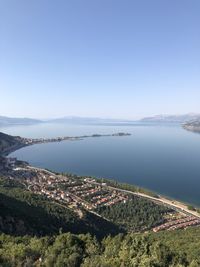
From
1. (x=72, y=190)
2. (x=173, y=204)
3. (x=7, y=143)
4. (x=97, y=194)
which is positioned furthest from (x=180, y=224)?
(x=7, y=143)

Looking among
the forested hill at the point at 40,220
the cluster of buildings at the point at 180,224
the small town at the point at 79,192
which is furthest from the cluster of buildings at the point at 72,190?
the cluster of buildings at the point at 180,224

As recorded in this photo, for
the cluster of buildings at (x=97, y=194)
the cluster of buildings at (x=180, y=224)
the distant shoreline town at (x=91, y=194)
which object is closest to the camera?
the cluster of buildings at (x=180, y=224)

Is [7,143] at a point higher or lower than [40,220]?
higher

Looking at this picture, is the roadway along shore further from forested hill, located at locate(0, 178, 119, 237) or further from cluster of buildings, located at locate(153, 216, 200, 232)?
forested hill, located at locate(0, 178, 119, 237)

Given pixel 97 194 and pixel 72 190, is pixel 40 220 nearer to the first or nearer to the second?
pixel 97 194

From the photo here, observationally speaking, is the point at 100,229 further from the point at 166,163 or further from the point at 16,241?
the point at 166,163

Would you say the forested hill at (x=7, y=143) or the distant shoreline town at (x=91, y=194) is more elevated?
the forested hill at (x=7, y=143)

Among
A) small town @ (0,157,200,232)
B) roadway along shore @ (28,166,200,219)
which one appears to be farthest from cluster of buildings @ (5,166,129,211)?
roadway along shore @ (28,166,200,219)

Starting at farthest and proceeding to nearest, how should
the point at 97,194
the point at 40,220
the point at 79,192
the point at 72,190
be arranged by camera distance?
the point at 72,190 → the point at 79,192 → the point at 97,194 → the point at 40,220

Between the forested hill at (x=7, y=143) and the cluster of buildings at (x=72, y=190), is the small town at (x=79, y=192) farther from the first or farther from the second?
the forested hill at (x=7, y=143)
